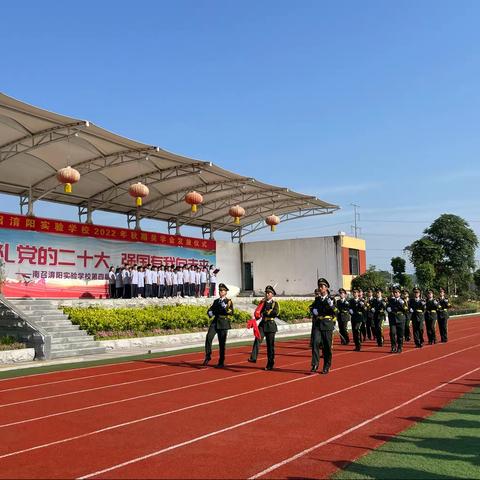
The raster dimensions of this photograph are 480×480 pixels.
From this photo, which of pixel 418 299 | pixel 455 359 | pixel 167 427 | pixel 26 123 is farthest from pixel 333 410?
pixel 26 123

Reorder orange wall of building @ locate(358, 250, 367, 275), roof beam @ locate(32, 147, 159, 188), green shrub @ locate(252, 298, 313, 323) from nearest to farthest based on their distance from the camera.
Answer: roof beam @ locate(32, 147, 159, 188) < green shrub @ locate(252, 298, 313, 323) < orange wall of building @ locate(358, 250, 367, 275)

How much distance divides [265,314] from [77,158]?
11.9 m

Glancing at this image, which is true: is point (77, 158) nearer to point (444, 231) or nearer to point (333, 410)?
point (333, 410)

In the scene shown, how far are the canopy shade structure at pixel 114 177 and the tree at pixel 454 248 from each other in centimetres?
2089

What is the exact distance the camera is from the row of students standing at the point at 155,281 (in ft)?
70.2

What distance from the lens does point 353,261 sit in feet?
113

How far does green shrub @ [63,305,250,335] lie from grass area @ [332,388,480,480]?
37.5 feet

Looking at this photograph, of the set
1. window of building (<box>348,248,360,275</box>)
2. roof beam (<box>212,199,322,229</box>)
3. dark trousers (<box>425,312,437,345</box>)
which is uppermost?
roof beam (<box>212,199,322,229</box>)

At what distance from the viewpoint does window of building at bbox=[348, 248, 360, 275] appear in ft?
111

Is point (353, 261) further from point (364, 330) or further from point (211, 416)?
point (211, 416)

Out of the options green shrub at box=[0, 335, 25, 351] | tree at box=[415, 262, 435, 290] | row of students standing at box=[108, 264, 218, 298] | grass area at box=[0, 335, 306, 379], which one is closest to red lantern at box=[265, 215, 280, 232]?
row of students standing at box=[108, 264, 218, 298]

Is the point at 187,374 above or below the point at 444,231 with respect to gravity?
below

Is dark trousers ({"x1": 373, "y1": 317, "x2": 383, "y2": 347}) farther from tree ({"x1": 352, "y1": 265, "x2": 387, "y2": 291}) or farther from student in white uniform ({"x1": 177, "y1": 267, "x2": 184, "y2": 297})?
tree ({"x1": 352, "y1": 265, "x2": 387, "y2": 291})

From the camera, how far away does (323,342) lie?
10.4 m
